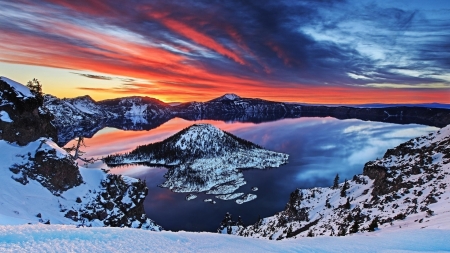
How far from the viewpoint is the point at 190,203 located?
109m

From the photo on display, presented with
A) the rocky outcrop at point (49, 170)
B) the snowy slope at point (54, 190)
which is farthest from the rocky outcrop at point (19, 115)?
the rocky outcrop at point (49, 170)

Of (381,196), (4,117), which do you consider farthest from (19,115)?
(381,196)

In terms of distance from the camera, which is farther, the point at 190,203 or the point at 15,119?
the point at 190,203

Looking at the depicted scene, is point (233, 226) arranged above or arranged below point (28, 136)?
below

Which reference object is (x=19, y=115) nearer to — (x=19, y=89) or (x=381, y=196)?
(x=19, y=89)

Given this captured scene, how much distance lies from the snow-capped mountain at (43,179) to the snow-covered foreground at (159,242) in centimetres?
2669

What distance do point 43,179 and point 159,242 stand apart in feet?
121

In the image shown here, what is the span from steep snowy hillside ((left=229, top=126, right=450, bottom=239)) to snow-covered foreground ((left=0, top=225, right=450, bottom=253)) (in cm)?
1720

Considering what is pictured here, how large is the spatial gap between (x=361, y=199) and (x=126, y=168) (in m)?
159

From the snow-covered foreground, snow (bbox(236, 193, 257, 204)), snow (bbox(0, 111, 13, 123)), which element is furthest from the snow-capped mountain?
snow (bbox(236, 193, 257, 204))

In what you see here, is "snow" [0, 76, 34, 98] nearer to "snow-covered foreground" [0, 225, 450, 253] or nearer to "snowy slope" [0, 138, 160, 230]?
"snowy slope" [0, 138, 160, 230]

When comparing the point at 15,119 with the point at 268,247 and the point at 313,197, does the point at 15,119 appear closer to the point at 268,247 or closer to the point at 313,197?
the point at 268,247

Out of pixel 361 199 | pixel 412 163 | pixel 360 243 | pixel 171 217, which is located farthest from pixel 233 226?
pixel 360 243

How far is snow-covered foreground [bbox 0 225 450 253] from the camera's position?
5.34 m
